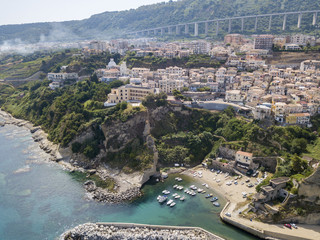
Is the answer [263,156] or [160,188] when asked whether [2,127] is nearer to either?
[160,188]

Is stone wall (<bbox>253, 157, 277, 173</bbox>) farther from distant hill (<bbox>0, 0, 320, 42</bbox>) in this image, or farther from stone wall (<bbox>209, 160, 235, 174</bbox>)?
distant hill (<bbox>0, 0, 320, 42</bbox>)

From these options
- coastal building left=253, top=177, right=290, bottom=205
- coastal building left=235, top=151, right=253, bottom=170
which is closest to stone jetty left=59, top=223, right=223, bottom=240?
coastal building left=253, top=177, right=290, bottom=205

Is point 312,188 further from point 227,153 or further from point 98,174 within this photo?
point 98,174

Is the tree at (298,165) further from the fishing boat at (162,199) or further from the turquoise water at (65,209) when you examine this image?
the fishing boat at (162,199)

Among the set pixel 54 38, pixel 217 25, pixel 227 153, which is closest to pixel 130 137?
pixel 227 153

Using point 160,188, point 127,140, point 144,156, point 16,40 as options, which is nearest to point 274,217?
point 160,188

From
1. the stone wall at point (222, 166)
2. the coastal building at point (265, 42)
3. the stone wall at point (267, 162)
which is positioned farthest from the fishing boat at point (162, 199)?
the coastal building at point (265, 42)

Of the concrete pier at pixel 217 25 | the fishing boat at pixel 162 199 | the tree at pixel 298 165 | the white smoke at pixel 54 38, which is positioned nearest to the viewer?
the tree at pixel 298 165

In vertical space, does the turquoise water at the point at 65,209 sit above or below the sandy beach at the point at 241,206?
below
